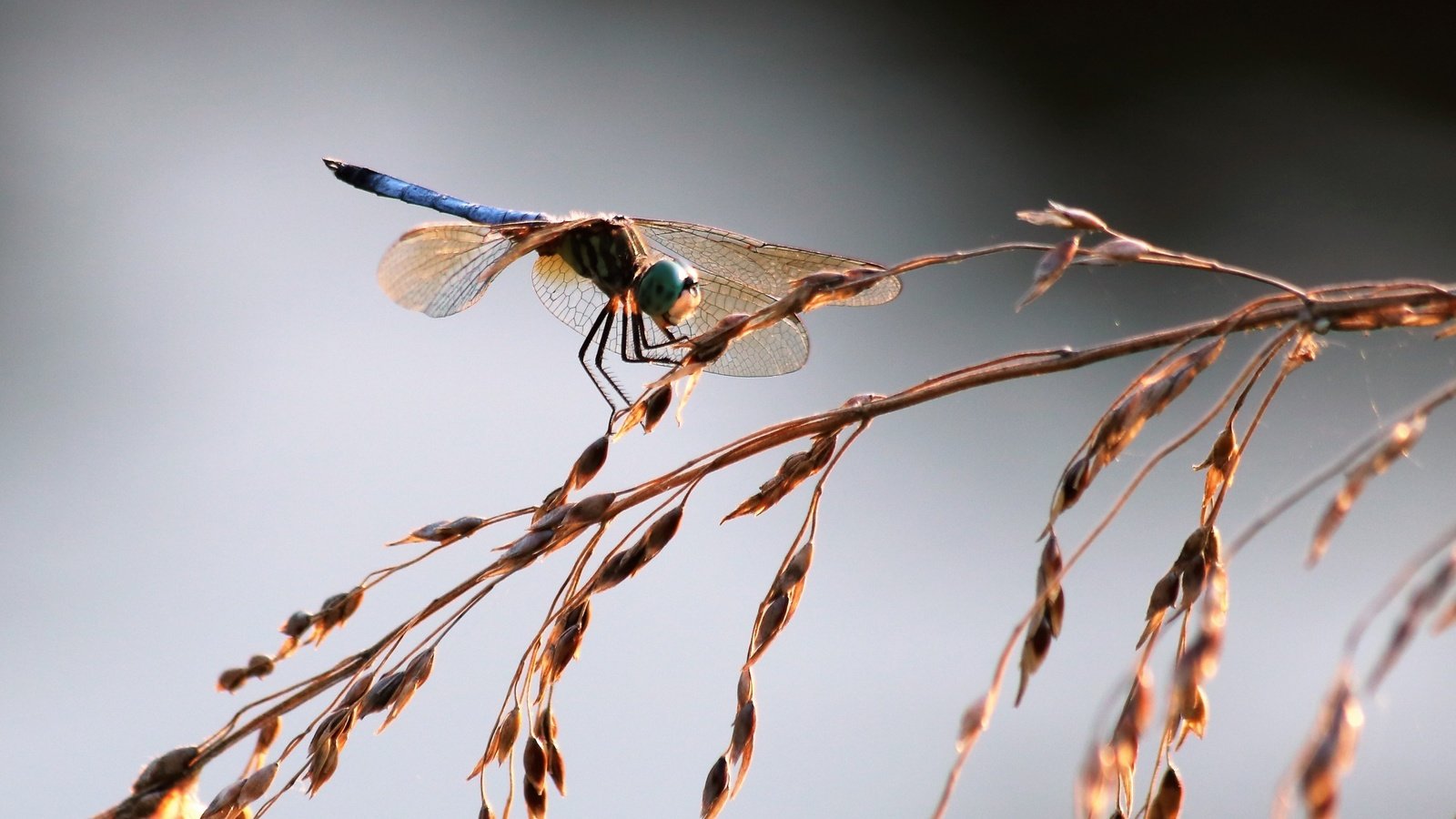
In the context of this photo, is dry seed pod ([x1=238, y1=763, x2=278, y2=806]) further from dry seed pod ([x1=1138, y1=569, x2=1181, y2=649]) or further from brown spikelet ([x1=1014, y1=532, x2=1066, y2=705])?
dry seed pod ([x1=1138, y1=569, x2=1181, y2=649])

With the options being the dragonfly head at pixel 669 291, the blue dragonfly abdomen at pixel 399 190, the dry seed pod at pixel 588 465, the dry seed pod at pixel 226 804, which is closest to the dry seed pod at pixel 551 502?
the dry seed pod at pixel 588 465

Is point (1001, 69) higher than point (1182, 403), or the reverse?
point (1001, 69)

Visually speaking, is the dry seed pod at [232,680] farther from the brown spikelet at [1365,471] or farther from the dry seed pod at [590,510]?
the brown spikelet at [1365,471]

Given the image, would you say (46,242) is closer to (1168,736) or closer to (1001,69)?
(1001,69)

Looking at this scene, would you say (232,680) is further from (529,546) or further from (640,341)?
(640,341)

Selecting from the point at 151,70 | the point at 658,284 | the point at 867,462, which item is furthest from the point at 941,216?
the point at 658,284
